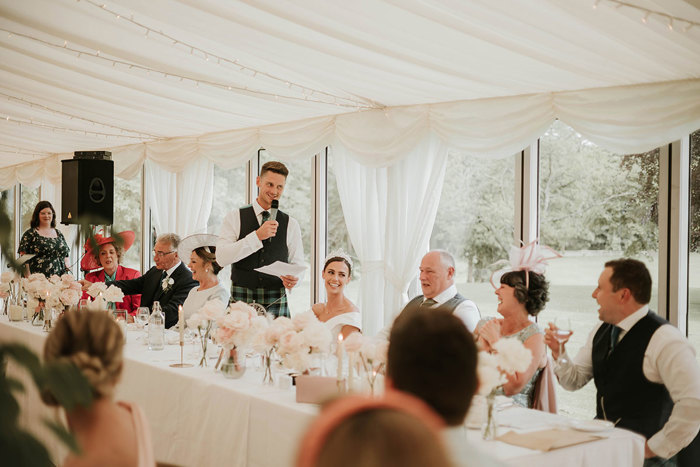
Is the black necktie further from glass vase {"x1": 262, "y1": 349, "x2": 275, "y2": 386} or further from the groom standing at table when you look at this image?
the groom standing at table

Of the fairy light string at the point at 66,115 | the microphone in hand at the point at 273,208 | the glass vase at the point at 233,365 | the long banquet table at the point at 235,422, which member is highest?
the fairy light string at the point at 66,115

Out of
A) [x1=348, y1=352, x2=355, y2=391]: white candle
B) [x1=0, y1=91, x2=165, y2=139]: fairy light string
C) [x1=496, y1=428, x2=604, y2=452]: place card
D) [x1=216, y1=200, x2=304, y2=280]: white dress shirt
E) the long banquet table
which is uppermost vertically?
[x1=0, y1=91, x2=165, y2=139]: fairy light string

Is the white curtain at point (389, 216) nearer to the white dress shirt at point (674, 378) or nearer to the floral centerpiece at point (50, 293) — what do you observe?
the floral centerpiece at point (50, 293)

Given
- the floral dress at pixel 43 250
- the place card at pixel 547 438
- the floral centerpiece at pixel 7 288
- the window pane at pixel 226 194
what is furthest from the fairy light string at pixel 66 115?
the place card at pixel 547 438

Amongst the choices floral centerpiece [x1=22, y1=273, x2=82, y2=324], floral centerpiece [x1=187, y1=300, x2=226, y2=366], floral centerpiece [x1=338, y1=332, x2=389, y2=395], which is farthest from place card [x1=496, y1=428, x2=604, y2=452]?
floral centerpiece [x1=22, y1=273, x2=82, y2=324]

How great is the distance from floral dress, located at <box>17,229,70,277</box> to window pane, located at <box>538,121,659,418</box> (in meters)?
4.82

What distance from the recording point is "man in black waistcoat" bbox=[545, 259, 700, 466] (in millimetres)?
2729

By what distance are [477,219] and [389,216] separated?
0.70 meters

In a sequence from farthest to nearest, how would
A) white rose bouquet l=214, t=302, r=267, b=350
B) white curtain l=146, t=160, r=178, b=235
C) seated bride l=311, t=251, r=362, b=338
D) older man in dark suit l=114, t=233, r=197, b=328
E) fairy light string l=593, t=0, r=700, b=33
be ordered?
white curtain l=146, t=160, r=178, b=235 < older man in dark suit l=114, t=233, r=197, b=328 < seated bride l=311, t=251, r=362, b=338 < white rose bouquet l=214, t=302, r=267, b=350 < fairy light string l=593, t=0, r=700, b=33

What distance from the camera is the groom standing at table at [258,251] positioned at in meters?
4.86

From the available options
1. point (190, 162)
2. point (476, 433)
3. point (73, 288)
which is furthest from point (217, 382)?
point (190, 162)

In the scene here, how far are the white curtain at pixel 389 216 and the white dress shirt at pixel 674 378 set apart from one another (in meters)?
2.66

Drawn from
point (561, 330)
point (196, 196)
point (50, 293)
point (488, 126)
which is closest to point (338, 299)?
point (488, 126)

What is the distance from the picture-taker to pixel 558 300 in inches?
206
